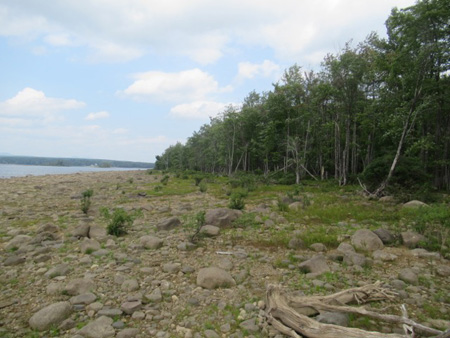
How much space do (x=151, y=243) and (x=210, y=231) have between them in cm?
197

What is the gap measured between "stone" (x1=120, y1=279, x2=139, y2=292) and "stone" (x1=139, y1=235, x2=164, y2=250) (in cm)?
199

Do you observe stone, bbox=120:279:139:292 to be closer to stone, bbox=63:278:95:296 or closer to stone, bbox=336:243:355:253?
stone, bbox=63:278:95:296

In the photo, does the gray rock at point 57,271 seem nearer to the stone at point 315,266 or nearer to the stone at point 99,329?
the stone at point 99,329

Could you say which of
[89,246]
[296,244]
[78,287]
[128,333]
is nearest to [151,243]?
[89,246]

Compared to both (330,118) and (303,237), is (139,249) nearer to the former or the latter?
(303,237)

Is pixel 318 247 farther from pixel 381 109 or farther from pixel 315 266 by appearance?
pixel 381 109

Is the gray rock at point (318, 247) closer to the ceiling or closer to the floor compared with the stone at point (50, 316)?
closer to the ceiling

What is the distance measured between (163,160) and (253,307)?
344 feet

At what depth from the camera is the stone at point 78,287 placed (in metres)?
4.58

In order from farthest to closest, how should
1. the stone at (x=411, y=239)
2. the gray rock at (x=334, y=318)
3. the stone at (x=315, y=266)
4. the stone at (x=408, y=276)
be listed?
1. the stone at (x=411, y=239)
2. the stone at (x=315, y=266)
3. the stone at (x=408, y=276)
4. the gray rock at (x=334, y=318)

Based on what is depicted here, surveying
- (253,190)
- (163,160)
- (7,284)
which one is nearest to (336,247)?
(7,284)

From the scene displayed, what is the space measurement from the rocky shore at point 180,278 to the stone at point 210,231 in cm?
4

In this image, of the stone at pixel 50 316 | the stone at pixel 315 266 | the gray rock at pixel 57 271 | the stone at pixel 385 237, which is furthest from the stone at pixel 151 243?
the stone at pixel 385 237

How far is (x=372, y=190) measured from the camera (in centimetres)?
1755
